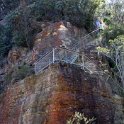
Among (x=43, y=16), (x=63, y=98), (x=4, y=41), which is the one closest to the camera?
(x=63, y=98)

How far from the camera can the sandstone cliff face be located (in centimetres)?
1833

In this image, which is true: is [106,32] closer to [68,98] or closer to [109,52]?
[109,52]

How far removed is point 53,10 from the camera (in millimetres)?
29312

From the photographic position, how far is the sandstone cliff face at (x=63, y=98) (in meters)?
18.3

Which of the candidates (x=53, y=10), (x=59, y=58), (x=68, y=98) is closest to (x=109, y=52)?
(x=59, y=58)

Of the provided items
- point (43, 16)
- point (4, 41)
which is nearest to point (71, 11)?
point (43, 16)

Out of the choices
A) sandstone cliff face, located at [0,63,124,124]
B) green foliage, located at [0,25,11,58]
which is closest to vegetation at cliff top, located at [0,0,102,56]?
green foliage, located at [0,25,11,58]

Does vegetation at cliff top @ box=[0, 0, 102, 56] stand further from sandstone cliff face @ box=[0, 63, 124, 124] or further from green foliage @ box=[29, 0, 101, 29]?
sandstone cliff face @ box=[0, 63, 124, 124]

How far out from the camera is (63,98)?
60.4ft

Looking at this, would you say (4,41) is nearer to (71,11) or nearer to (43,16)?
(43,16)

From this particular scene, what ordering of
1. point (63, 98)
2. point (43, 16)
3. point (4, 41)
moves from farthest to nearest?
point (4, 41) < point (43, 16) < point (63, 98)

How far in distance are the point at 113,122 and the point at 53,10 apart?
40.6 feet

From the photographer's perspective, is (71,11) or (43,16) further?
(43,16)

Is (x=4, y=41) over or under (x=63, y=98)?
over
